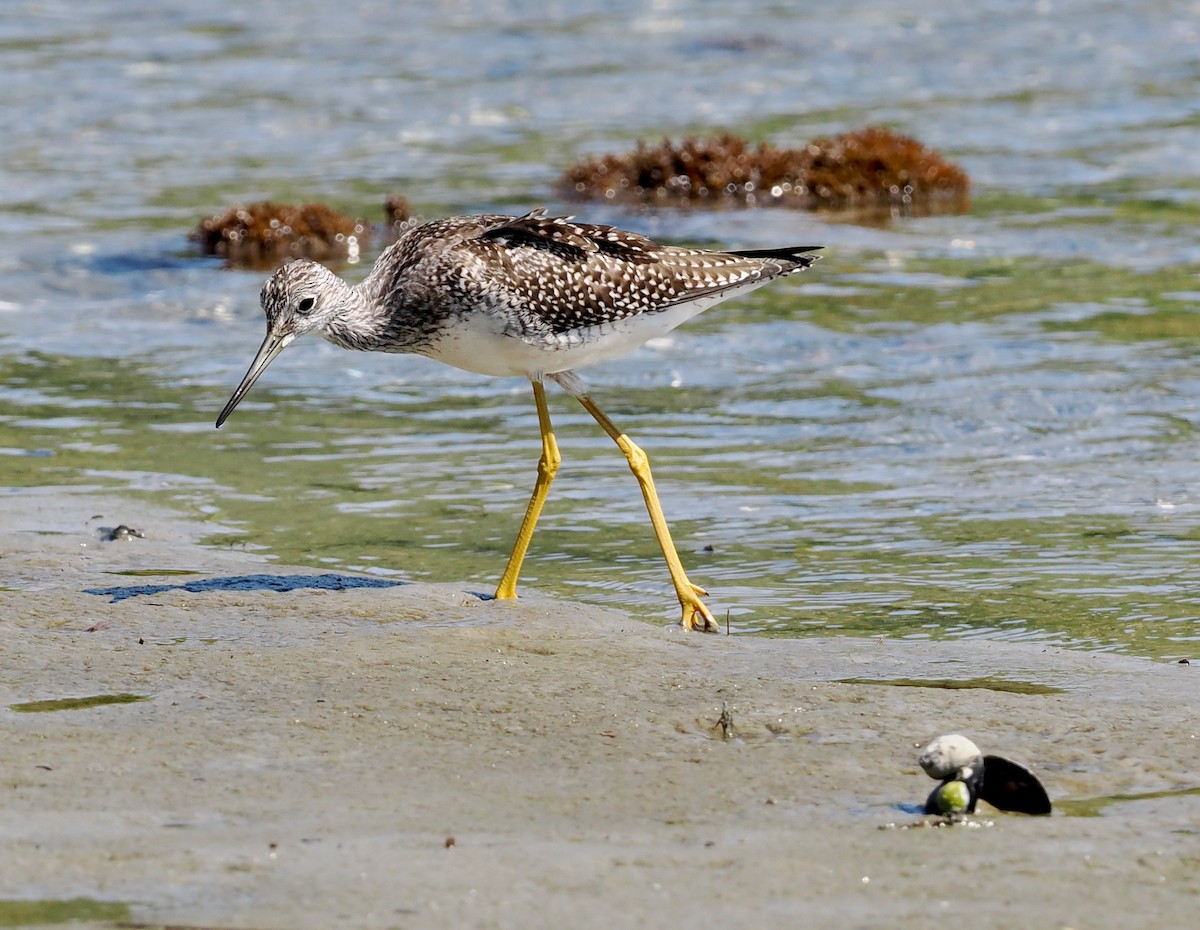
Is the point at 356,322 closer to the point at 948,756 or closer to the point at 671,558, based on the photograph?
the point at 671,558

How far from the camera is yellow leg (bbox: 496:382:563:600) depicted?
834cm

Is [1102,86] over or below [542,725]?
over

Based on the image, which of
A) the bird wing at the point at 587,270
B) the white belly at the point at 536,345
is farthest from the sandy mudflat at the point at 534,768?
the bird wing at the point at 587,270

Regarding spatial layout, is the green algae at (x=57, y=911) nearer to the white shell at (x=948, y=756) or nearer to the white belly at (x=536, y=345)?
the white shell at (x=948, y=756)

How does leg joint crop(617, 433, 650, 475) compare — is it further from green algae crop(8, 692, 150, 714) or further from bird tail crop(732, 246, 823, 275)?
green algae crop(8, 692, 150, 714)

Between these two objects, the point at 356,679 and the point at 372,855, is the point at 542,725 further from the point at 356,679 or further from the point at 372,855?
the point at 372,855

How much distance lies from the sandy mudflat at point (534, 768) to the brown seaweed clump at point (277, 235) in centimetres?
898

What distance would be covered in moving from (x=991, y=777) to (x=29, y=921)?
2.84 metres

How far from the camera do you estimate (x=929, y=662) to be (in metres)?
7.27

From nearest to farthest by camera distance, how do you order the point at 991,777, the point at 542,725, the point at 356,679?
the point at 991,777 < the point at 542,725 < the point at 356,679

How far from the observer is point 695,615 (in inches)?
323

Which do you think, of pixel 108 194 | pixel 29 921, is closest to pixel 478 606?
pixel 29 921

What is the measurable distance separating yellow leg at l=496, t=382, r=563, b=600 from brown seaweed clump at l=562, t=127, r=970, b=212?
1032 centimetres

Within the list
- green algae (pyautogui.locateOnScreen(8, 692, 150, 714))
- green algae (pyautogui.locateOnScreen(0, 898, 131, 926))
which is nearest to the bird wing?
green algae (pyautogui.locateOnScreen(8, 692, 150, 714))
